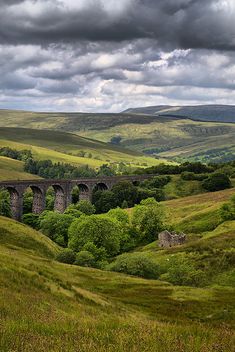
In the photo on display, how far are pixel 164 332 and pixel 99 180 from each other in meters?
158

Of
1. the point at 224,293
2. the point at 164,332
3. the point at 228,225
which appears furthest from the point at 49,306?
the point at 228,225

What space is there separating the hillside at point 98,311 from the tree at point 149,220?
31.4 metres

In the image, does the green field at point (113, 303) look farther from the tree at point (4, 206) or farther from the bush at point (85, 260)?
the tree at point (4, 206)

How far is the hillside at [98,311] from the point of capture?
37.0ft

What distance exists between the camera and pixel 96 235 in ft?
297

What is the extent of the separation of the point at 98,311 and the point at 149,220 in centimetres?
7932

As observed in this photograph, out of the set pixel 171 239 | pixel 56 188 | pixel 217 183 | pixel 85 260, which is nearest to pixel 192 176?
pixel 217 183

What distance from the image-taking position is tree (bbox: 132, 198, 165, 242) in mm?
106438

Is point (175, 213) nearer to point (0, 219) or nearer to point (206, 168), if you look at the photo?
point (0, 219)

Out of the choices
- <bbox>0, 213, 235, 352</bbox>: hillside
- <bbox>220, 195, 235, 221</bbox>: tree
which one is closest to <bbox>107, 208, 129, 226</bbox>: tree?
<bbox>220, 195, 235, 221</bbox>: tree

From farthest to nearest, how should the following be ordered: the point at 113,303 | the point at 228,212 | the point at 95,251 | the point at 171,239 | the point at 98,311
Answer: the point at 228,212
the point at 171,239
the point at 95,251
the point at 113,303
the point at 98,311

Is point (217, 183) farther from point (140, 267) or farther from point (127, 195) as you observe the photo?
point (140, 267)

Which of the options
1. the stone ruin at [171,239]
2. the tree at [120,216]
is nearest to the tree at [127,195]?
the tree at [120,216]

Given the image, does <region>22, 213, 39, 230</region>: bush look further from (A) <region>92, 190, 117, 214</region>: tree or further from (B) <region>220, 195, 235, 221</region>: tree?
(B) <region>220, 195, 235, 221</region>: tree
